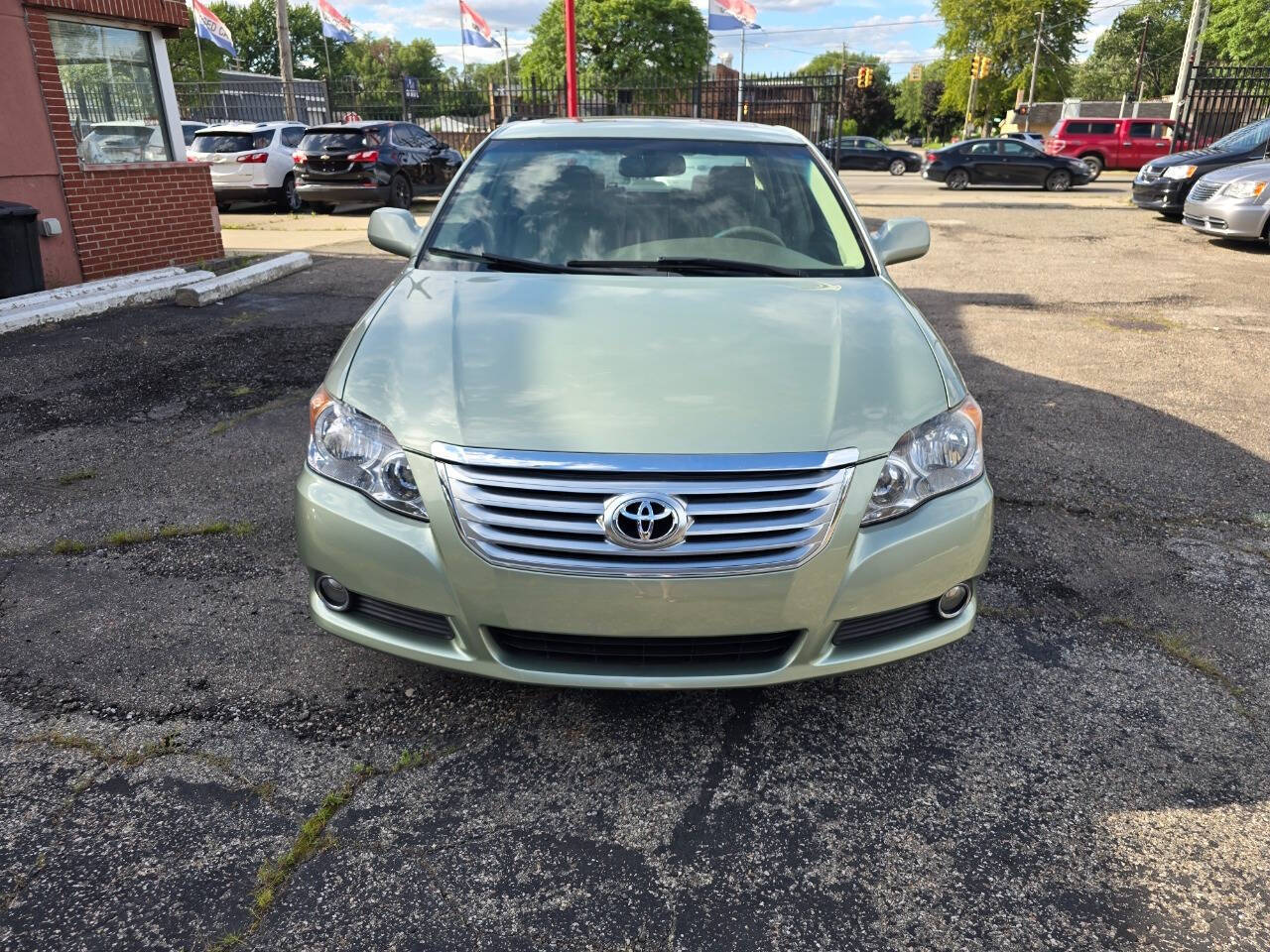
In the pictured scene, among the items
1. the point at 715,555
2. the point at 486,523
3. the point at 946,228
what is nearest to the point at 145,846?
the point at 486,523

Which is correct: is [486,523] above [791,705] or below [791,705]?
above

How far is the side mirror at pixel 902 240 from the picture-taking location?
375 cm

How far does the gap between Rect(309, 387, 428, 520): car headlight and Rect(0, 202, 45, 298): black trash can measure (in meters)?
6.79

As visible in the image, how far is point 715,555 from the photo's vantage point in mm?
2174

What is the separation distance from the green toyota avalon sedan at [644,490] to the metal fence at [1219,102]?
21.8 m

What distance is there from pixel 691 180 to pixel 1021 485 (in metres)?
2.17

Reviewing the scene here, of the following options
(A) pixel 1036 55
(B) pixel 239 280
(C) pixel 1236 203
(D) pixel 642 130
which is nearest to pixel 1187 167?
(C) pixel 1236 203

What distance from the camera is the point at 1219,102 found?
20609mm

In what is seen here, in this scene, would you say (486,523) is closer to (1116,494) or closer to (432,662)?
(432,662)

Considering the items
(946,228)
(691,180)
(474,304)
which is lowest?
(946,228)

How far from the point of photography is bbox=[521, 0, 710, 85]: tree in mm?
64250

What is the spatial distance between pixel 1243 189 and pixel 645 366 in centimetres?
1251

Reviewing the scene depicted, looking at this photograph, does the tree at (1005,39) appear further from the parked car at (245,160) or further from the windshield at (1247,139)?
the parked car at (245,160)

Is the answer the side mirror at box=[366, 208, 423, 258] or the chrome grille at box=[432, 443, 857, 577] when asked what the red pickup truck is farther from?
the chrome grille at box=[432, 443, 857, 577]
